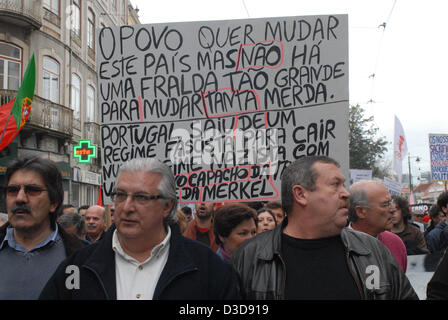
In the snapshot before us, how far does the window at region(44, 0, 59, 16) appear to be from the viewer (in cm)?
1846

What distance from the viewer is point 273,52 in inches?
157

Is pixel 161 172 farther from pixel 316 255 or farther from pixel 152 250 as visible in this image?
pixel 316 255

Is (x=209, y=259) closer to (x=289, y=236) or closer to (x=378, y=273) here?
(x=289, y=236)

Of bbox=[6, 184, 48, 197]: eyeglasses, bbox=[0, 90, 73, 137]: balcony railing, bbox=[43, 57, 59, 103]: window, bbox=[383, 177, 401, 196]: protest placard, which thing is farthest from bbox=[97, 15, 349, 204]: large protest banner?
bbox=[43, 57, 59, 103]: window

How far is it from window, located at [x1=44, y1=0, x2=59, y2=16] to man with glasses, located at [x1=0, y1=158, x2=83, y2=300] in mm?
17503

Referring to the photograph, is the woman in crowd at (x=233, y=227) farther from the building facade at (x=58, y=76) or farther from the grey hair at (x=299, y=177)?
the building facade at (x=58, y=76)

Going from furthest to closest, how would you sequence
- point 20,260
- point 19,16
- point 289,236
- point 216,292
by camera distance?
point 19,16 < point 20,260 < point 289,236 < point 216,292

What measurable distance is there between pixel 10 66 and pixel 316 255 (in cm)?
1688

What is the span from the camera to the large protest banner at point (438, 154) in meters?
9.84

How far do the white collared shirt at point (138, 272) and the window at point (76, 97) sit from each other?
754 inches

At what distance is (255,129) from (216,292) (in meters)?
1.95

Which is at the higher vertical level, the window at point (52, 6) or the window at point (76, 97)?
the window at point (52, 6)

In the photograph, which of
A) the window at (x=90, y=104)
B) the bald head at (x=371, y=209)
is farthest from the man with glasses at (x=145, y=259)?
the window at (x=90, y=104)
